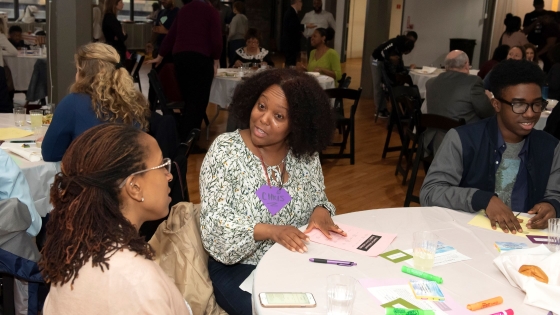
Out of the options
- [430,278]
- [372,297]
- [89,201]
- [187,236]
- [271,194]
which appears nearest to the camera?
[89,201]

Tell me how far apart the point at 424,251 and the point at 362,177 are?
404 centimetres

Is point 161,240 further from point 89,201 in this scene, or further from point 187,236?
point 89,201

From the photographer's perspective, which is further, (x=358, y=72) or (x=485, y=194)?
(x=358, y=72)

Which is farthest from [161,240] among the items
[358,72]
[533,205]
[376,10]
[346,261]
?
[358,72]

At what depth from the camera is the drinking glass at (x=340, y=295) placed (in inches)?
62.3

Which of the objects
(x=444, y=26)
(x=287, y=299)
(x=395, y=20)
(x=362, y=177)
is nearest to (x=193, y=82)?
(x=362, y=177)

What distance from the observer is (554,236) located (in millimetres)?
2035

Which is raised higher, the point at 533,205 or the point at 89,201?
the point at 89,201

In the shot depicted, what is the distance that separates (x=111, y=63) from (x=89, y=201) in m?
1.98

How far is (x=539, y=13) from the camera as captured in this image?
37.5 feet

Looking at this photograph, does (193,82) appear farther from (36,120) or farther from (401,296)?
(401,296)

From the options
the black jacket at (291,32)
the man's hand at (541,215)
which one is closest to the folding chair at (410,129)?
the man's hand at (541,215)

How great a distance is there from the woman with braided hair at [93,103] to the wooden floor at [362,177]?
1.77m

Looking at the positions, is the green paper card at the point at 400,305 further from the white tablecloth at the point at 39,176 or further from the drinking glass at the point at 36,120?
the drinking glass at the point at 36,120
